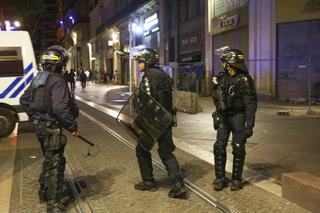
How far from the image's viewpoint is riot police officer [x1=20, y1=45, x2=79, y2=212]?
5212 mm

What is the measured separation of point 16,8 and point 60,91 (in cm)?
2680

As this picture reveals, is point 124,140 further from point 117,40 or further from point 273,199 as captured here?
point 117,40

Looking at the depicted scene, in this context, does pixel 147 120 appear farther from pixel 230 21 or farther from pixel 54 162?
pixel 230 21

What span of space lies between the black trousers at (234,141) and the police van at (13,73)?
705cm

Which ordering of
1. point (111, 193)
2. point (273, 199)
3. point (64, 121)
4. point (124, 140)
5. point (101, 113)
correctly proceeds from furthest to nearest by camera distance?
point (101, 113)
point (124, 140)
point (111, 193)
point (273, 199)
point (64, 121)

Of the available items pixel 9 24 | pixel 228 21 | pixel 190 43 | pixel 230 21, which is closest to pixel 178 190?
pixel 230 21

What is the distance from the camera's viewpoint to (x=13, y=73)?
12.0 meters

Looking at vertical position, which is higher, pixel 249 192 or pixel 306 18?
pixel 306 18

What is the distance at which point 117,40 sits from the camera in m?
50.1

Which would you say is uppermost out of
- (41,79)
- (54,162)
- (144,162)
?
(41,79)

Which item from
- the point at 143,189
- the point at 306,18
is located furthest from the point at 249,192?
the point at 306,18

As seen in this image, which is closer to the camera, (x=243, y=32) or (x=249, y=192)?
(x=249, y=192)

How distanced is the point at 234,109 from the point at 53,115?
2326mm

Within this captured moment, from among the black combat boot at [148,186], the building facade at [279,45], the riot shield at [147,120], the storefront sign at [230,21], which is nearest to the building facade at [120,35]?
the storefront sign at [230,21]
